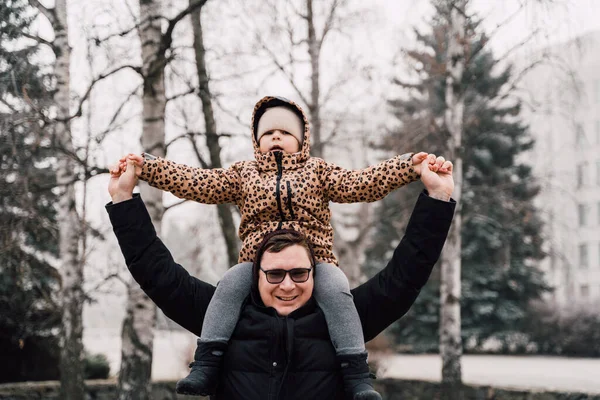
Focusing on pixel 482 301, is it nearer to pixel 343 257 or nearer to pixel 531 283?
pixel 531 283

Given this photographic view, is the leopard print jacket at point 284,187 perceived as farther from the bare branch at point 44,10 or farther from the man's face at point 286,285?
the bare branch at point 44,10

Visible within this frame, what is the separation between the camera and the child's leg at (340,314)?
2.33 meters

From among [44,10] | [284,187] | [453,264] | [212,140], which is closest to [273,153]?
[284,187]

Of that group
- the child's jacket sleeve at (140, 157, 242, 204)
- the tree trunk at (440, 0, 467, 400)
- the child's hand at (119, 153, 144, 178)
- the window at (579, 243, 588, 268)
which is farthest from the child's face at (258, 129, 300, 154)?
the window at (579, 243, 588, 268)

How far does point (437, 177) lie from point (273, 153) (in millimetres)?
685

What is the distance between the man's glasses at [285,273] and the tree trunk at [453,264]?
24.0 feet

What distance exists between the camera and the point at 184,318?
2.59 meters

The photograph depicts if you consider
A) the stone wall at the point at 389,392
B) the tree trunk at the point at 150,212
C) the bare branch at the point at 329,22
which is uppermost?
the bare branch at the point at 329,22

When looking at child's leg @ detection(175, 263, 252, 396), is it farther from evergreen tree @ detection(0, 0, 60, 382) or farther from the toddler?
evergreen tree @ detection(0, 0, 60, 382)

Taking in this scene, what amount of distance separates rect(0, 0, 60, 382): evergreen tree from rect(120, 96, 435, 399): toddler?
11.0 ft

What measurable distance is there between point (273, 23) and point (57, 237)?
5.54 meters

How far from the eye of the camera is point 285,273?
2406mm

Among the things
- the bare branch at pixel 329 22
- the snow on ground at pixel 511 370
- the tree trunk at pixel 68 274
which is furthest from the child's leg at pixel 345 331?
the bare branch at pixel 329 22

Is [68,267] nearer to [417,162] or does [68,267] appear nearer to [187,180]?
[187,180]
